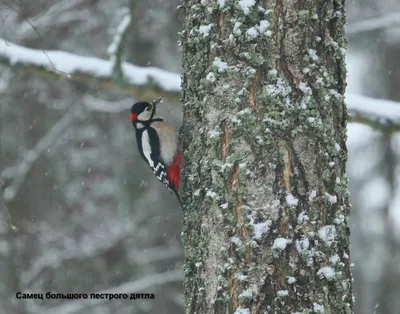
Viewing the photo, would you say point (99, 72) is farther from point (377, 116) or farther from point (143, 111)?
point (377, 116)

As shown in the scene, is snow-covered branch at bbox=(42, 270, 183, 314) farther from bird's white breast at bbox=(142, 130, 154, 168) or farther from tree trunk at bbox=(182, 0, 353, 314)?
tree trunk at bbox=(182, 0, 353, 314)

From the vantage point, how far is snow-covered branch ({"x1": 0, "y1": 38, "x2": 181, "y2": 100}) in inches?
221

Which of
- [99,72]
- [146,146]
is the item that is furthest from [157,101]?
[99,72]

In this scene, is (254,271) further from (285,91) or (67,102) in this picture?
(67,102)

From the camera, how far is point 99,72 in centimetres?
570

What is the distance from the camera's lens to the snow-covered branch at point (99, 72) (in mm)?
5605

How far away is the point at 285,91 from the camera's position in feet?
10.3

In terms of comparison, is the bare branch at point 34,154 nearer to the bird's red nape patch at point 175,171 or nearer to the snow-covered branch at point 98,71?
the snow-covered branch at point 98,71

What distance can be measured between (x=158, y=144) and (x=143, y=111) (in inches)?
19.4

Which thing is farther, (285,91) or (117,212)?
(117,212)

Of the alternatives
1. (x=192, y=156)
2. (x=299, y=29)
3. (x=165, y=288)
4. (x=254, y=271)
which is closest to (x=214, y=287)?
(x=254, y=271)

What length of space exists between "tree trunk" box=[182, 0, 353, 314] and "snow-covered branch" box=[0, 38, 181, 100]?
7.42 feet

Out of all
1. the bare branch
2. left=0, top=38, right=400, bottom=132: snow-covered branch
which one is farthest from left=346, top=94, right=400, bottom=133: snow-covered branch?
the bare branch

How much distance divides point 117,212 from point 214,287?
31.5 ft
